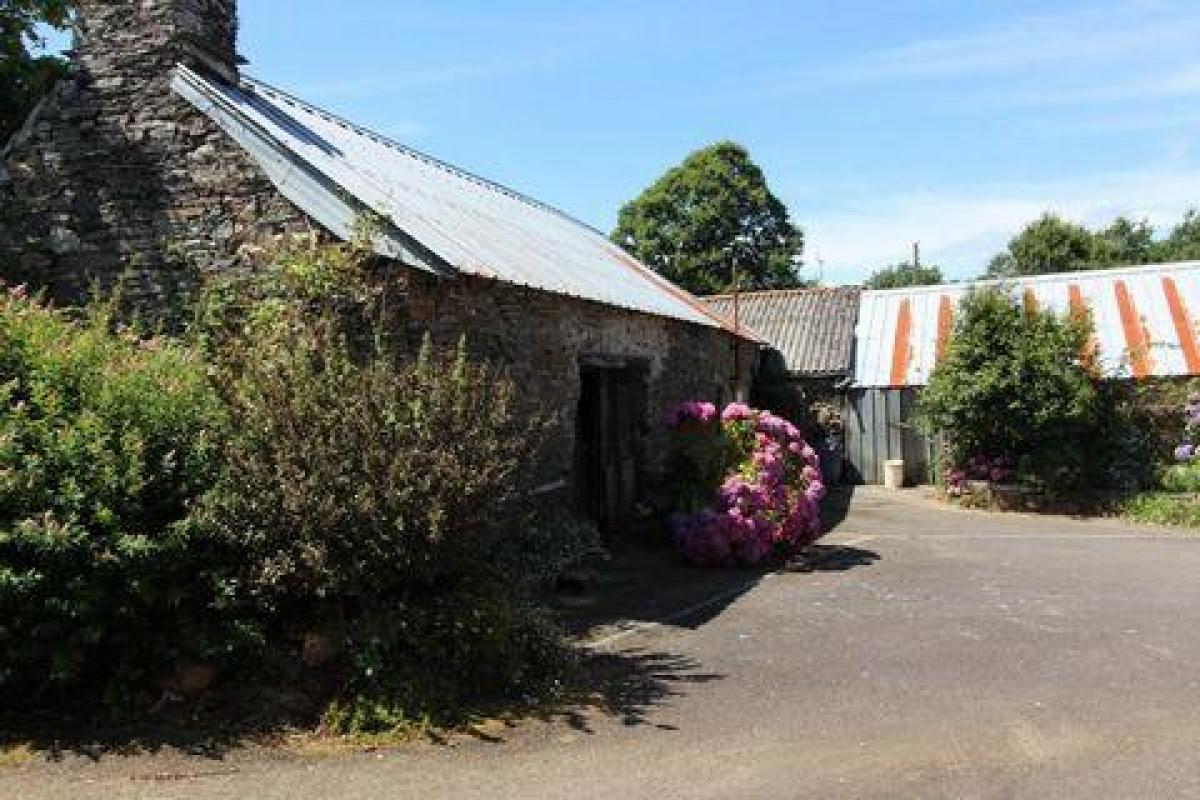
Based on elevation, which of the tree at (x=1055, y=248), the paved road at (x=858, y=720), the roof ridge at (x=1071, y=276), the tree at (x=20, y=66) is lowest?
the paved road at (x=858, y=720)

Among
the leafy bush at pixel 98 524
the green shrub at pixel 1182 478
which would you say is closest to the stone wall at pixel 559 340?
the leafy bush at pixel 98 524

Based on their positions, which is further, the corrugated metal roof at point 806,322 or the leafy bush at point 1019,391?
the corrugated metal roof at point 806,322

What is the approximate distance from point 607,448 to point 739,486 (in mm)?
2069

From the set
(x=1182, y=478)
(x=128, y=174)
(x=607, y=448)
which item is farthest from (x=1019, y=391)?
(x=128, y=174)

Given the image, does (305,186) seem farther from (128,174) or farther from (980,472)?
(980,472)

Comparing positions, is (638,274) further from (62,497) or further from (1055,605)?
(62,497)

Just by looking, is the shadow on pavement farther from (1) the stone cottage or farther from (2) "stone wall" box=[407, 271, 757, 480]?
(1) the stone cottage

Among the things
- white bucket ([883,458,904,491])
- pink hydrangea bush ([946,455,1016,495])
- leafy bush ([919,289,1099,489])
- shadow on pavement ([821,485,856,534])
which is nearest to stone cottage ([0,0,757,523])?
shadow on pavement ([821,485,856,534])

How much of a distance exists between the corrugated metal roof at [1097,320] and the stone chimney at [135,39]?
44.0 ft

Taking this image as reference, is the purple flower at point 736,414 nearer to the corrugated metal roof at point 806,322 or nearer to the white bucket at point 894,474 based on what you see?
the white bucket at point 894,474

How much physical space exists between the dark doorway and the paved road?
325cm

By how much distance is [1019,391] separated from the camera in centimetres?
1619

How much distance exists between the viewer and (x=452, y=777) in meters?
5.25

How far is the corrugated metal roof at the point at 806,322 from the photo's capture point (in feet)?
70.0
